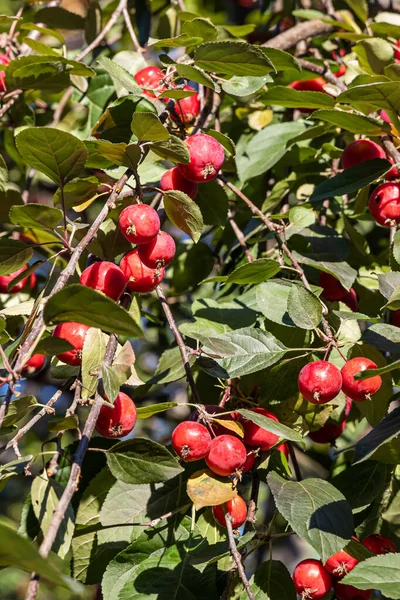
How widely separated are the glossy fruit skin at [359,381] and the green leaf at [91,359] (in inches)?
13.2

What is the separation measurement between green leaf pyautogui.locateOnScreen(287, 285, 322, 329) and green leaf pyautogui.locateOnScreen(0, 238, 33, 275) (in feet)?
1.27

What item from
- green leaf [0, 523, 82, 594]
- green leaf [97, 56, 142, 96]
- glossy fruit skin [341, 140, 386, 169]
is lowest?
glossy fruit skin [341, 140, 386, 169]

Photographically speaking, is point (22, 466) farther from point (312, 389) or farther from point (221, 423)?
point (312, 389)

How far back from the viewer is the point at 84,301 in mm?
642

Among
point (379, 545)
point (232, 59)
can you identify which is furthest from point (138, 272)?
point (379, 545)

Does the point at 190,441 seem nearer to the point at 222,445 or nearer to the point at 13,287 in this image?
the point at 222,445

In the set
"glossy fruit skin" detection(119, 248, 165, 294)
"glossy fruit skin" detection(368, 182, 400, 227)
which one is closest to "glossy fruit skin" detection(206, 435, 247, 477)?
"glossy fruit skin" detection(119, 248, 165, 294)

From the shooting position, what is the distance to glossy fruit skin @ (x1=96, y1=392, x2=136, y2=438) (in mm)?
845

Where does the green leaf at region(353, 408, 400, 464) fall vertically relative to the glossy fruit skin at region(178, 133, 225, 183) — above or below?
below

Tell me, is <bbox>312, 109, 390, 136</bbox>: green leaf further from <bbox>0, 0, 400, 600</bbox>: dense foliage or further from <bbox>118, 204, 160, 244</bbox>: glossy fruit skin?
<bbox>118, 204, 160, 244</bbox>: glossy fruit skin

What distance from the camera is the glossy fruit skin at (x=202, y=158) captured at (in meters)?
0.95

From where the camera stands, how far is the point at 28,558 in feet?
1.68

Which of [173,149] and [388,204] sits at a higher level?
[173,149]

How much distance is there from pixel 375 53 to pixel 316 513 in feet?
2.97
